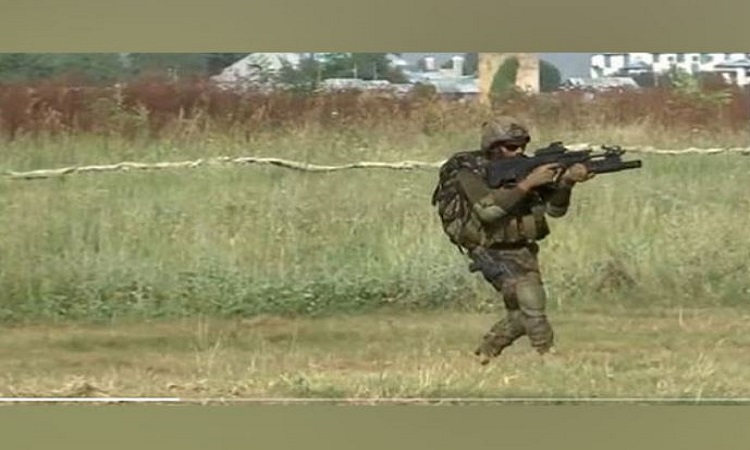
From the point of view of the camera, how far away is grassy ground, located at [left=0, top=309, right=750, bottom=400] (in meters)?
1.84

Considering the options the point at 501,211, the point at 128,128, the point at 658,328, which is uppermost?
the point at 128,128

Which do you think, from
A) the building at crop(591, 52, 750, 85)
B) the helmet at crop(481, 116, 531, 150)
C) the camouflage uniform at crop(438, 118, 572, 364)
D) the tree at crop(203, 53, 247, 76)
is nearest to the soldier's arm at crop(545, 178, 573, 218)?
the camouflage uniform at crop(438, 118, 572, 364)

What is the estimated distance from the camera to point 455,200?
6.10 feet

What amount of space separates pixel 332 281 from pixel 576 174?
19.5 inches

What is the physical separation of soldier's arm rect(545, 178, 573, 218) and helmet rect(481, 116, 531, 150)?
106 mm

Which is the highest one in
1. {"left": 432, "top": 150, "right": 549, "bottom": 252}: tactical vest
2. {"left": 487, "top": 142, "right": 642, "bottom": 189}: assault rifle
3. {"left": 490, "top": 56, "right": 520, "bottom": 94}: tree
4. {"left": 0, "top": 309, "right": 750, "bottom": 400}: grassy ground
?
{"left": 490, "top": 56, "right": 520, "bottom": 94}: tree

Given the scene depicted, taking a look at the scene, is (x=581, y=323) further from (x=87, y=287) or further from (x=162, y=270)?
(x=87, y=287)

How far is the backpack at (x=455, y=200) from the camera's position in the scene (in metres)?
1.86

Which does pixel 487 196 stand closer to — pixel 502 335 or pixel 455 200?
pixel 455 200

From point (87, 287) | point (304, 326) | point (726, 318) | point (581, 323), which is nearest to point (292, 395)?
point (304, 326)

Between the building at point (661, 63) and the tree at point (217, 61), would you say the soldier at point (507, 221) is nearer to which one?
the building at point (661, 63)

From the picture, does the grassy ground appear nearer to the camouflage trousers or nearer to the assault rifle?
the camouflage trousers

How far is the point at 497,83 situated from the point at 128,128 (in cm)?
69

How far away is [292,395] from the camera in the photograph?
1857 mm
